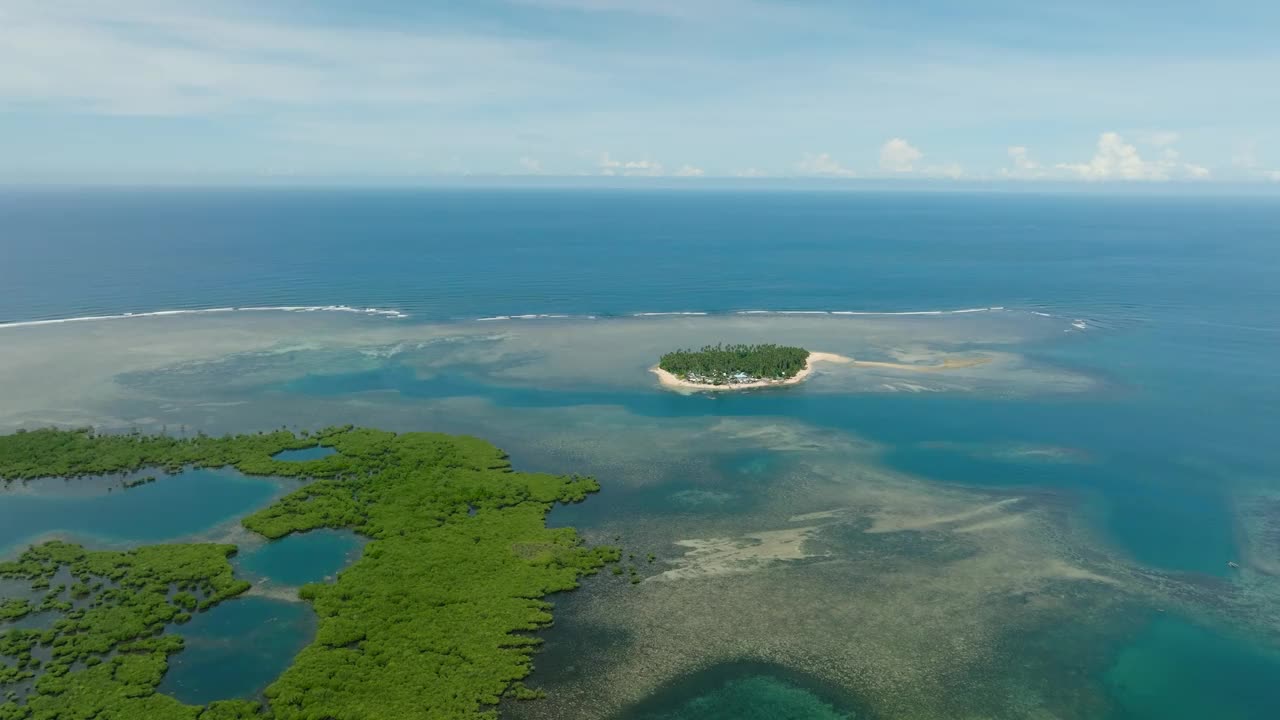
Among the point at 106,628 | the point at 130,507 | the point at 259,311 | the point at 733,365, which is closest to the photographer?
the point at 106,628

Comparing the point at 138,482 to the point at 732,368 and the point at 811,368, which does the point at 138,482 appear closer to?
the point at 732,368

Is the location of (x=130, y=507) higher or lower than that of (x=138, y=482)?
lower

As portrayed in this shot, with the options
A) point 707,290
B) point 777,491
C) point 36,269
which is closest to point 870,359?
point 777,491

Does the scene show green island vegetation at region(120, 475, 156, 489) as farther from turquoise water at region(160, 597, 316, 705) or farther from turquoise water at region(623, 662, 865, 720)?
turquoise water at region(623, 662, 865, 720)

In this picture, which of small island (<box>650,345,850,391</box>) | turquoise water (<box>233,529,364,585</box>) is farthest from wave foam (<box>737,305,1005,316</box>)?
turquoise water (<box>233,529,364,585</box>)

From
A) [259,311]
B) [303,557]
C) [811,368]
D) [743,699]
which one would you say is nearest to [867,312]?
[811,368]

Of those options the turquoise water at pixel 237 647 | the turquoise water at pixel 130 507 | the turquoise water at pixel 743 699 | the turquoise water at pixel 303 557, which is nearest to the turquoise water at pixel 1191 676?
the turquoise water at pixel 743 699
